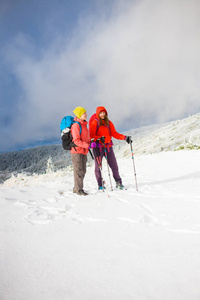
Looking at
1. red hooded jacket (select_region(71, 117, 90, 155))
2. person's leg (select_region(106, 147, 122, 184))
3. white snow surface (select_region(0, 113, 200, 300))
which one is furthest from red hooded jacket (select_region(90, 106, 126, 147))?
white snow surface (select_region(0, 113, 200, 300))

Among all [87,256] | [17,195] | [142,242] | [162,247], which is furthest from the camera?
[17,195]

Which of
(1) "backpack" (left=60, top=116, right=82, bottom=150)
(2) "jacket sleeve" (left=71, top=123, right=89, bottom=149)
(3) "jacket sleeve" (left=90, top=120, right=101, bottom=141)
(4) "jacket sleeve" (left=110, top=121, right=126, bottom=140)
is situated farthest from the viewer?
(4) "jacket sleeve" (left=110, top=121, right=126, bottom=140)

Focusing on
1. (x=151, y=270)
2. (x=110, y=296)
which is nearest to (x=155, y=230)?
(x=151, y=270)

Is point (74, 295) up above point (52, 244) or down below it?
below

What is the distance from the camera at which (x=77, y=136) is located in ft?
17.0

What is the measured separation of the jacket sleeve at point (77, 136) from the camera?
5.15m

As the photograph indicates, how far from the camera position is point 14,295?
55.2 inches

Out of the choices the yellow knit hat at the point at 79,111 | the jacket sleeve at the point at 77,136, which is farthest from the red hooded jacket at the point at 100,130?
the jacket sleeve at the point at 77,136

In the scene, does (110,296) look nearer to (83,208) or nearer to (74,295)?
(74,295)

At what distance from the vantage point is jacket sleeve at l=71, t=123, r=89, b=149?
5.15 meters

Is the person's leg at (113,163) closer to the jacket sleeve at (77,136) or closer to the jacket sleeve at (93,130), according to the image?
the jacket sleeve at (93,130)

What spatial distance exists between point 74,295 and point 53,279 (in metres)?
0.28

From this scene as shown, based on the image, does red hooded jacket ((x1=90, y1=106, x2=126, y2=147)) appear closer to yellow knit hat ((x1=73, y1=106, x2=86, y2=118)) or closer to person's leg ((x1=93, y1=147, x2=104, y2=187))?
person's leg ((x1=93, y1=147, x2=104, y2=187))

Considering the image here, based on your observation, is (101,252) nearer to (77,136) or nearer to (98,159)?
(77,136)
